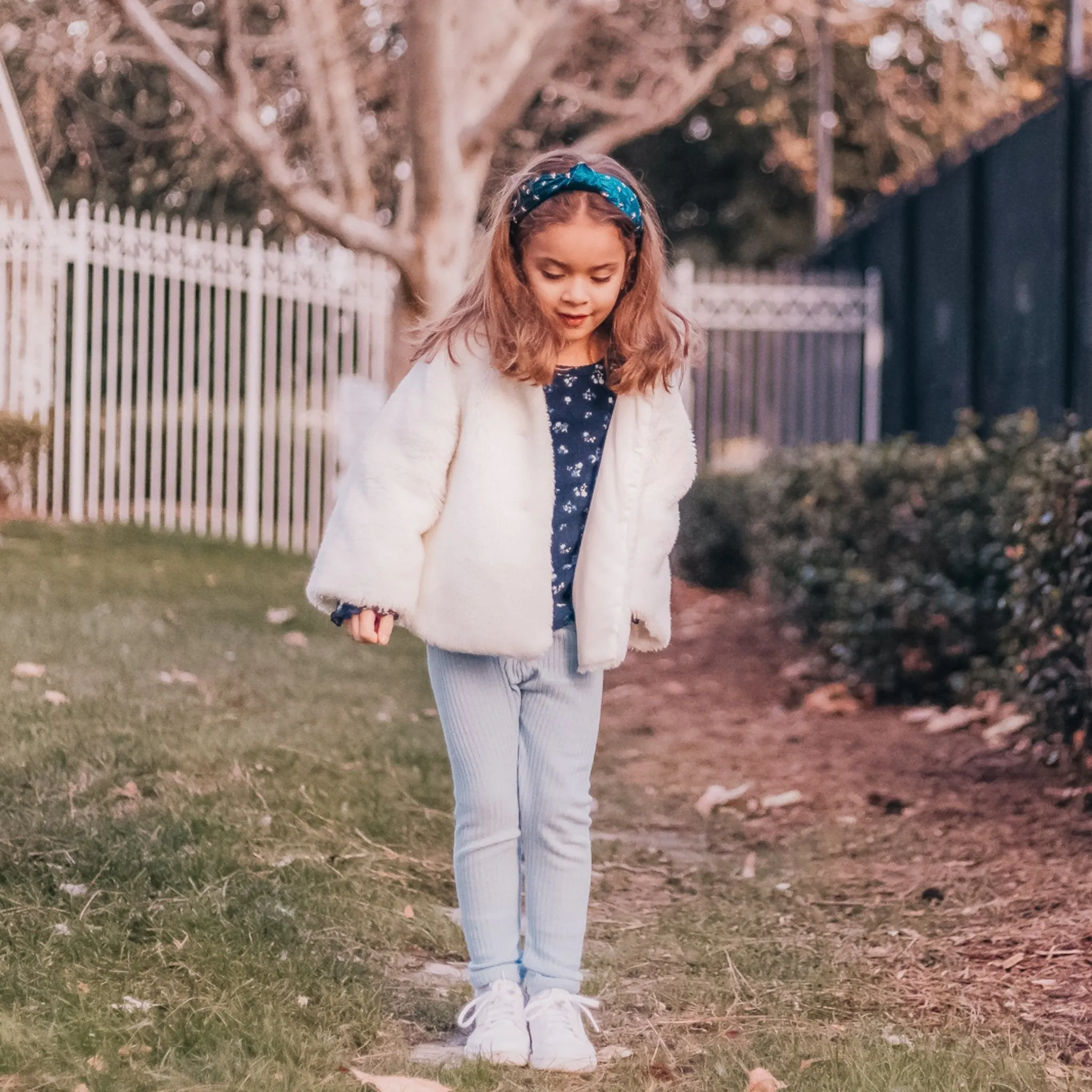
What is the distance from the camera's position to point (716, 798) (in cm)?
521

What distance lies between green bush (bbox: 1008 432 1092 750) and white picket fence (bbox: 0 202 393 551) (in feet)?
23.5

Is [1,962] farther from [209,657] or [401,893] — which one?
[209,657]

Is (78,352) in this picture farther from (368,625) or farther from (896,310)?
(368,625)

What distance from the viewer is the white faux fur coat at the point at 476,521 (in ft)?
8.96

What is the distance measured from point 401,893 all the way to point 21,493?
8.14m

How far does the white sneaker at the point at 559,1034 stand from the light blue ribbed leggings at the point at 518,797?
0.04 metres

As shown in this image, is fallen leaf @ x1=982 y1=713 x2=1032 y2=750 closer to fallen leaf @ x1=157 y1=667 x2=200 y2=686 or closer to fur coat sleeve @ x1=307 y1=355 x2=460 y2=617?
fallen leaf @ x1=157 y1=667 x2=200 y2=686

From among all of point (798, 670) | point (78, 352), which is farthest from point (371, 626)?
point (78, 352)

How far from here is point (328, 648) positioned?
7266 millimetres

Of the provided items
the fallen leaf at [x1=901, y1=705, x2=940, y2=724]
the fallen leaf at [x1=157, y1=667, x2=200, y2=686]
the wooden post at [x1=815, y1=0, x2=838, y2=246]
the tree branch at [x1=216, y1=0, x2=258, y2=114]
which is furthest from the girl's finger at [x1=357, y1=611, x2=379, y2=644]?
the wooden post at [x1=815, y1=0, x2=838, y2=246]

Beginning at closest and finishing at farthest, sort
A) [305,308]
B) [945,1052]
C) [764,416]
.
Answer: [945,1052], [305,308], [764,416]

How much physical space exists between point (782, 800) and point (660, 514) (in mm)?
2459

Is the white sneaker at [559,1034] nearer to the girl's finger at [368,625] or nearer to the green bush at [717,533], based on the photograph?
the girl's finger at [368,625]

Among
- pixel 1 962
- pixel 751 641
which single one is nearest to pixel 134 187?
pixel 751 641
